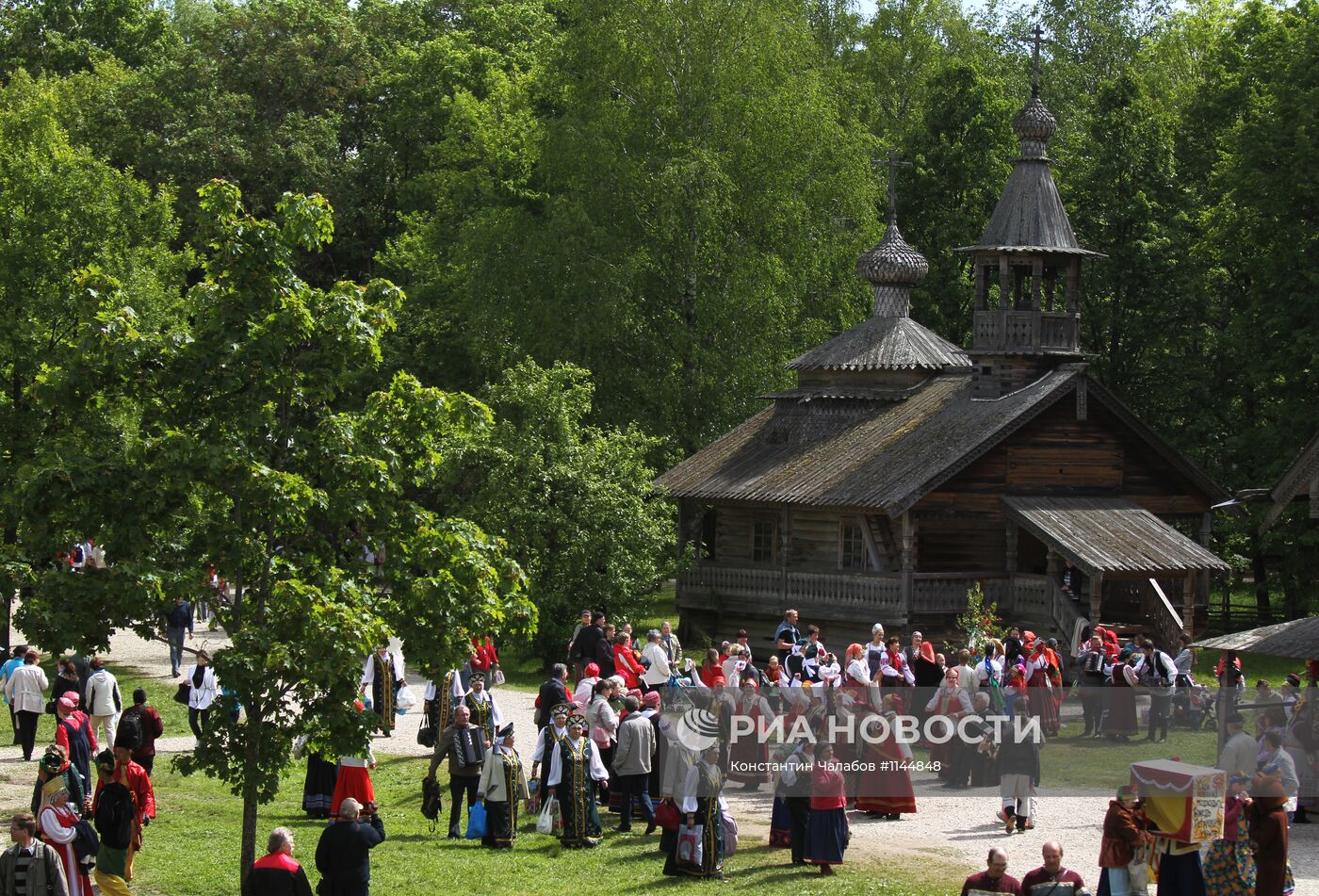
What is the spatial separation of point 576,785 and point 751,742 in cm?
354

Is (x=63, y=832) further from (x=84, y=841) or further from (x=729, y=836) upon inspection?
(x=729, y=836)

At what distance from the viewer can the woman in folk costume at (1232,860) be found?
1666 cm

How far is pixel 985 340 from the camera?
3984 cm

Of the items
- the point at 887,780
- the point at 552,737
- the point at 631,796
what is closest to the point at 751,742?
the point at 631,796

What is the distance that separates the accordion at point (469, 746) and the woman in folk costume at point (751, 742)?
379 centimetres

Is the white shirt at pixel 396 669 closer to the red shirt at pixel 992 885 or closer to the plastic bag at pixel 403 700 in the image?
the plastic bag at pixel 403 700

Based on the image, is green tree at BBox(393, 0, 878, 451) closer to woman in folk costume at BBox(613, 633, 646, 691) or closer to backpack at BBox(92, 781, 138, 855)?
woman in folk costume at BBox(613, 633, 646, 691)

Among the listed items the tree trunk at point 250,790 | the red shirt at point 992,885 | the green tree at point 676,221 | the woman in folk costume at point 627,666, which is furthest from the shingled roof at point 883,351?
the red shirt at point 992,885

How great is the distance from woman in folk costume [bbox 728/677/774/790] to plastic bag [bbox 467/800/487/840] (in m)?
3.90

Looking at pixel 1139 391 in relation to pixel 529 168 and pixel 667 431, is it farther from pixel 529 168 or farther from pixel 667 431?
pixel 529 168

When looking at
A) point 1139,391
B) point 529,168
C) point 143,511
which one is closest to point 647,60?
point 529,168

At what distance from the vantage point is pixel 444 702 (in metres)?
25.9

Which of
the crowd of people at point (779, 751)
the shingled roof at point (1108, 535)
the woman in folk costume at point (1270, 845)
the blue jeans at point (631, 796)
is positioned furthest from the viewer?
the shingled roof at point (1108, 535)

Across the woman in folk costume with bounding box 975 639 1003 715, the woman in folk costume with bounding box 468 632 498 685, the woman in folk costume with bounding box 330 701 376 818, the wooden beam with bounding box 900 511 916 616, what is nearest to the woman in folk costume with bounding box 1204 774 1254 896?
the woman in folk costume with bounding box 975 639 1003 715
